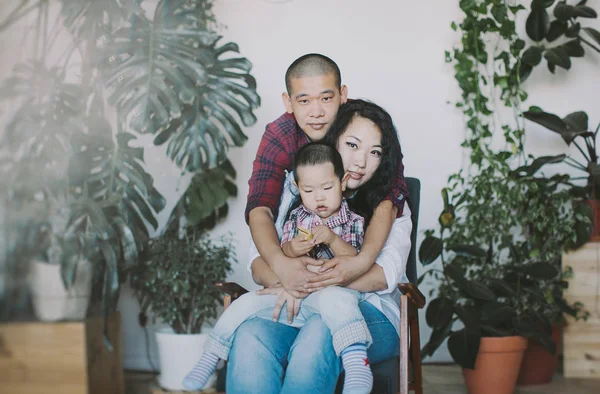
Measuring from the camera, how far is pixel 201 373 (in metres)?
1.80

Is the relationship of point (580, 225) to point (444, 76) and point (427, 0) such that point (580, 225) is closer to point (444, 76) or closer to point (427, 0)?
point (444, 76)

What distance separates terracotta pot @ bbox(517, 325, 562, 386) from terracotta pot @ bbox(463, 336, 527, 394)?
0.26 meters

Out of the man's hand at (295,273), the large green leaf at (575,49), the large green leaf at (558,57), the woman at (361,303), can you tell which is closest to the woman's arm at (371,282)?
the woman at (361,303)

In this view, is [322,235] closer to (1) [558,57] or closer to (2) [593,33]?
(1) [558,57]

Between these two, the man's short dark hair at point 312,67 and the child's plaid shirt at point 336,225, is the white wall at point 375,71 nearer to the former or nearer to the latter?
the man's short dark hair at point 312,67

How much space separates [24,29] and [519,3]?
234 cm

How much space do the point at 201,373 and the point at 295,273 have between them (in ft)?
1.13

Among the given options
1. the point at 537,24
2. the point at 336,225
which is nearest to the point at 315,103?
the point at 336,225

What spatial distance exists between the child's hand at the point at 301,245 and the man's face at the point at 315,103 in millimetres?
341

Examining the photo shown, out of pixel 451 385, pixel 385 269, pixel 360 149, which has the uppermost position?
pixel 360 149

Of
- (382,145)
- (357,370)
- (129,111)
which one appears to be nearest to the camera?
(357,370)

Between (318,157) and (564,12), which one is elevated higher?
(564,12)

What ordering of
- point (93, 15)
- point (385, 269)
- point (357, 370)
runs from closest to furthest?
point (357, 370)
point (385, 269)
point (93, 15)

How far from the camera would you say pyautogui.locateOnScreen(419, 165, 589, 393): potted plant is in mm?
2904
